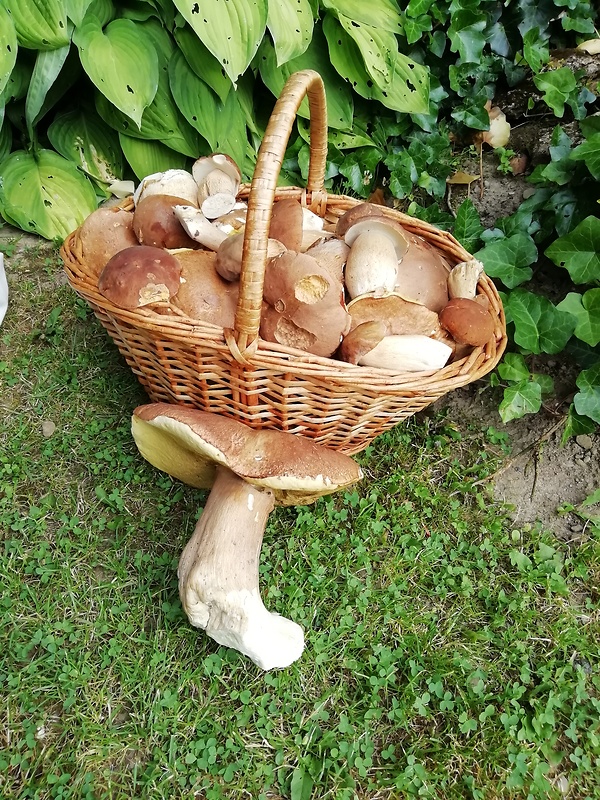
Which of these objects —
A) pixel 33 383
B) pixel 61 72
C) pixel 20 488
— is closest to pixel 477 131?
pixel 61 72

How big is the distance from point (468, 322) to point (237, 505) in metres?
0.74

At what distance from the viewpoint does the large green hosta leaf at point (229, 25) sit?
1.90 meters

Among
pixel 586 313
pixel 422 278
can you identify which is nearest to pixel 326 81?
pixel 422 278

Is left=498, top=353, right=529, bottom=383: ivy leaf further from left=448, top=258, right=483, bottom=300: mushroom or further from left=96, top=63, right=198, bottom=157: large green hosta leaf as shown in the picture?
left=96, top=63, right=198, bottom=157: large green hosta leaf

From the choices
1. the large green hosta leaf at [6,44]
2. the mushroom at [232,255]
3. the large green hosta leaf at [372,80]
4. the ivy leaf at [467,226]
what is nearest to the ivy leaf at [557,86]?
the large green hosta leaf at [372,80]

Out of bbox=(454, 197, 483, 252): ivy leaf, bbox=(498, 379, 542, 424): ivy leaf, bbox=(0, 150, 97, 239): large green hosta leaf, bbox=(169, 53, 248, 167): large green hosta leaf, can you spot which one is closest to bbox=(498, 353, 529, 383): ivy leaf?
bbox=(498, 379, 542, 424): ivy leaf

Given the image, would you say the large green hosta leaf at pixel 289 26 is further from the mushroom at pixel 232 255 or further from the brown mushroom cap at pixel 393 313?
the brown mushroom cap at pixel 393 313

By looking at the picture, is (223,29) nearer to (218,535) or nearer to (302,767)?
(218,535)

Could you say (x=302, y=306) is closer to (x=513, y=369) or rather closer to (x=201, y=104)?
(x=513, y=369)

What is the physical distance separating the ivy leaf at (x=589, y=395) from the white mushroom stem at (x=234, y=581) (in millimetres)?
1080

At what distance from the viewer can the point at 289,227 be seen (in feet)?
5.23

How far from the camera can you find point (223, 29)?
6.31 ft

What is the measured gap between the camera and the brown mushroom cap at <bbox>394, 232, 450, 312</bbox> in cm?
159

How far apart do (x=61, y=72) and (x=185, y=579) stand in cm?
206
